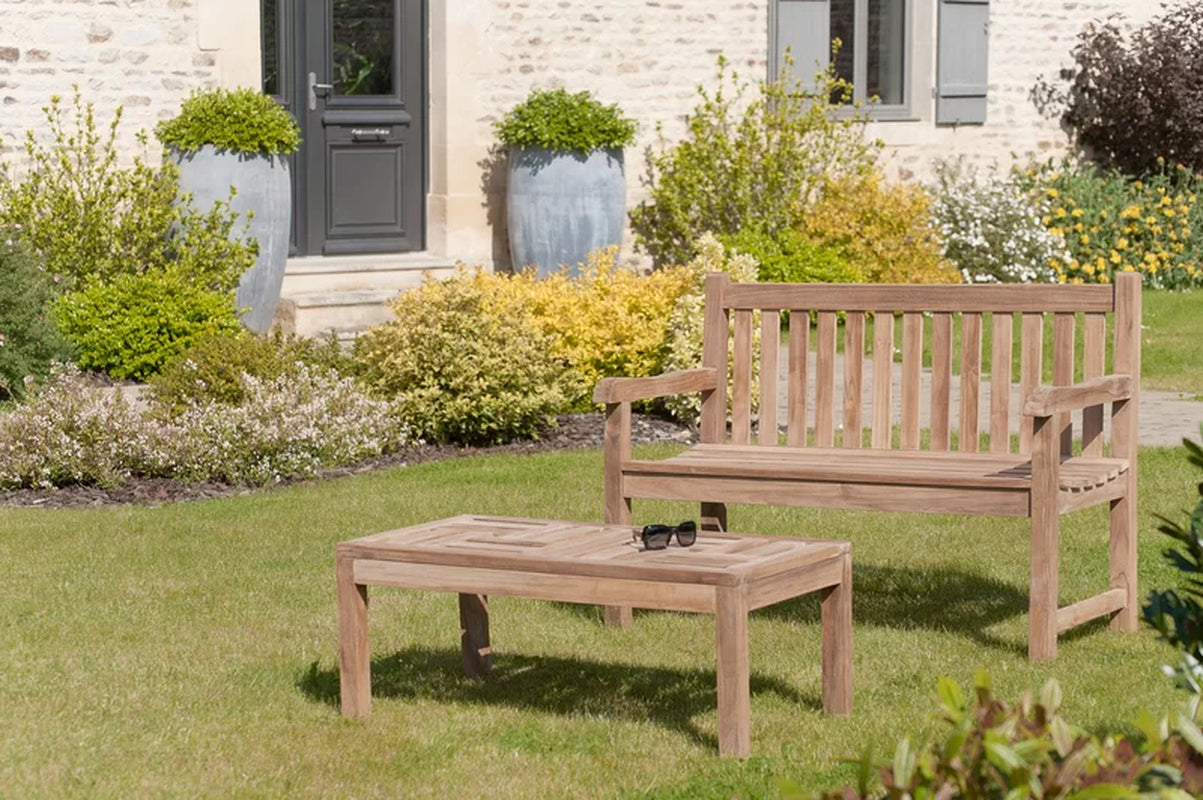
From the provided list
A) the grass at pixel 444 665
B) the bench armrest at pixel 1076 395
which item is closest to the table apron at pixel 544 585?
the grass at pixel 444 665

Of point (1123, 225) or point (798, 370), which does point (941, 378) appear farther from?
point (1123, 225)

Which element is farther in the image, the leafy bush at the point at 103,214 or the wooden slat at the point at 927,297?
the leafy bush at the point at 103,214

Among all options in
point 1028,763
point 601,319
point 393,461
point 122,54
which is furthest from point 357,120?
point 1028,763

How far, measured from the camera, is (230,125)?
34.7 feet

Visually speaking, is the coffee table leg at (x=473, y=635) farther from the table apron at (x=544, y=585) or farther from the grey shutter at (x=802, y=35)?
the grey shutter at (x=802, y=35)

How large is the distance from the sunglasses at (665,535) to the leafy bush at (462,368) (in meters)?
4.19

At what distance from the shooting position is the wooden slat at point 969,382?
223 inches

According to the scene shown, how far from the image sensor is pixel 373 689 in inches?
189

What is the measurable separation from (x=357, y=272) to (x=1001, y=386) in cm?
687

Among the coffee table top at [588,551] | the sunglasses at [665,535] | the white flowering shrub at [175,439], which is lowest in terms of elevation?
the white flowering shrub at [175,439]

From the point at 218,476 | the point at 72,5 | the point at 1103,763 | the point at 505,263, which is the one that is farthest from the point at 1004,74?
the point at 1103,763

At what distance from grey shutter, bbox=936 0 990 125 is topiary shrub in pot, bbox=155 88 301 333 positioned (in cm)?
611

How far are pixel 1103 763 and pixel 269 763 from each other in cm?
240

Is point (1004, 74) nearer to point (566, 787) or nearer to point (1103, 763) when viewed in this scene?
point (566, 787)
